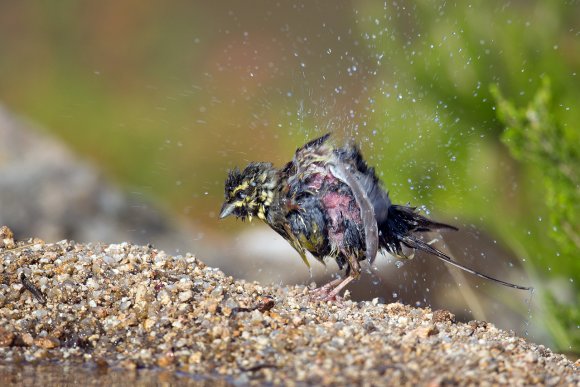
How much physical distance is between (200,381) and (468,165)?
4516 millimetres

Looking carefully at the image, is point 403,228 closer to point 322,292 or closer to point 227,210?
point 322,292

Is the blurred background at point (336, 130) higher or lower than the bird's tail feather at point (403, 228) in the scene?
higher

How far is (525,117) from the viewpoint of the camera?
16.4ft

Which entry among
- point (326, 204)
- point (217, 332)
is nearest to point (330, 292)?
point (326, 204)

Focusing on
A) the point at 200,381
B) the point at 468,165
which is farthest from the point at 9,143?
the point at 200,381

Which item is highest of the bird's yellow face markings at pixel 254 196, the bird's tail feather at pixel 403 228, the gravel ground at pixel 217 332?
the bird's yellow face markings at pixel 254 196

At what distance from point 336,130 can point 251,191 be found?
2.19 ft

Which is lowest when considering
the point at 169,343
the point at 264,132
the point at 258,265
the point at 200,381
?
the point at 200,381

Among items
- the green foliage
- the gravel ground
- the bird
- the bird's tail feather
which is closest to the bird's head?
the bird

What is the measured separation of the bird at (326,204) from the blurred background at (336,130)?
312 millimetres

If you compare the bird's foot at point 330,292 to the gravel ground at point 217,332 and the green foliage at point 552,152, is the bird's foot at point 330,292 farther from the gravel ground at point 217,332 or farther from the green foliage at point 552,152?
the green foliage at point 552,152

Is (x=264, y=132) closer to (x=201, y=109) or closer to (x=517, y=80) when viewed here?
(x=201, y=109)

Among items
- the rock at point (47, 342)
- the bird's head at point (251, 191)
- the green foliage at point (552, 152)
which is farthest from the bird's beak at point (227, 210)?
the green foliage at point (552, 152)

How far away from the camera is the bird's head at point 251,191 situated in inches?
197
